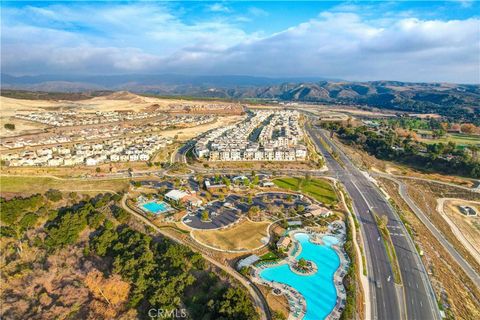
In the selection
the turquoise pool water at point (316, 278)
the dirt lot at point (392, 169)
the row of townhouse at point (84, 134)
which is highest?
the row of townhouse at point (84, 134)

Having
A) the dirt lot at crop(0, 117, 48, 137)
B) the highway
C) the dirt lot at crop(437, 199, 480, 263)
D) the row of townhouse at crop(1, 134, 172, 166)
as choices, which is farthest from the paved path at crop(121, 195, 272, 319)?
the dirt lot at crop(0, 117, 48, 137)

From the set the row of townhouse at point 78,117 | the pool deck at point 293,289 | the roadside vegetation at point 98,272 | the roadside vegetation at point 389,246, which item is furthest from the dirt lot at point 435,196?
the row of townhouse at point 78,117

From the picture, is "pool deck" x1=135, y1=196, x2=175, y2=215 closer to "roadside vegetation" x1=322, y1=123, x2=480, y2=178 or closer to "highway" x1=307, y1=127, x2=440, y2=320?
"highway" x1=307, y1=127, x2=440, y2=320

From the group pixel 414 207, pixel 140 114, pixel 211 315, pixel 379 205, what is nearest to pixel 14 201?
pixel 211 315

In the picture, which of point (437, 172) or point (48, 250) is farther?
point (437, 172)

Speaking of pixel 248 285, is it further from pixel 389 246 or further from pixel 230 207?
pixel 389 246

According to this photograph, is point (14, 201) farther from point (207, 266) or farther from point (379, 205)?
point (379, 205)

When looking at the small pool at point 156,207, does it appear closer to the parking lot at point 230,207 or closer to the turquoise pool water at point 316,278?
the parking lot at point 230,207
